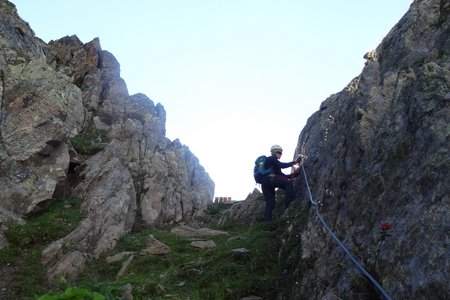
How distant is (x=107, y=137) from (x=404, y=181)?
76.0 feet

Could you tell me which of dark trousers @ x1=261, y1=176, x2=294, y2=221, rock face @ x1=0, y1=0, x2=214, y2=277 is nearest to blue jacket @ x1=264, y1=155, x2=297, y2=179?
dark trousers @ x1=261, y1=176, x2=294, y2=221

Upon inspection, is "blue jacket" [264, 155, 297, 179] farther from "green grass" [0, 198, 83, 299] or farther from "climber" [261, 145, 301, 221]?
"green grass" [0, 198, 83, 299]

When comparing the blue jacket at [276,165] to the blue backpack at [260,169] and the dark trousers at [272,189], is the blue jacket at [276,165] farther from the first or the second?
the dark trousers at [272,189]

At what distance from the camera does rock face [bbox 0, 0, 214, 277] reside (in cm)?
1964

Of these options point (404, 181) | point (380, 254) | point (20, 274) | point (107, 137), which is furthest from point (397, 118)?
point (107, 137)

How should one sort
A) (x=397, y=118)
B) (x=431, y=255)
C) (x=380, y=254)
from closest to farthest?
(x=431, y=255) < (x=380, y=254) < (x=397, y=118)

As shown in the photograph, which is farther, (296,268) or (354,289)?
(296,268)

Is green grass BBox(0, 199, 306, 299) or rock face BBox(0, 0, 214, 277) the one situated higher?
rock face BBox(0, 0, 214, 277)

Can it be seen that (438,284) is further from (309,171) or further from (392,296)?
(309,171)

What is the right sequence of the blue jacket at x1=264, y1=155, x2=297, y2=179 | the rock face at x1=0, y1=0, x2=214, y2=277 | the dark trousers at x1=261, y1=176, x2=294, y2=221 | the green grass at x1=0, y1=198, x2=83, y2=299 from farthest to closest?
the blue jacket at x1=264, y1=155, x2=297, y2=179, the rock face at x1=0, y1=0, x2=214, y2=277, the dark trousers at x1=261, y1=176, x2=294, y2=221, the green grass at x1=0, y1=198, x2=83, y2=299

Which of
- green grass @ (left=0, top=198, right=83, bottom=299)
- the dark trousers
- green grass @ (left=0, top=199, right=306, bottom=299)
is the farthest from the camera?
the dark trousers

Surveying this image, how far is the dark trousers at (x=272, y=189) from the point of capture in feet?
63.7

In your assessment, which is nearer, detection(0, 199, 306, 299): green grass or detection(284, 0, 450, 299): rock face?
detection(284, 0, 450, 299): rock face

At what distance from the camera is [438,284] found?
6133 mm
